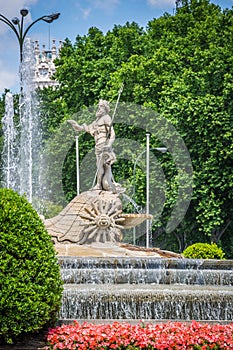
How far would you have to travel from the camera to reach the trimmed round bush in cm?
776

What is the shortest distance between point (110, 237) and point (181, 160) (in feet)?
41.1

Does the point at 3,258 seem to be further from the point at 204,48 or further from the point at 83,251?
the point at 204,48

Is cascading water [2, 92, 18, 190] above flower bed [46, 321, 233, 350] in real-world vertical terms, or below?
above

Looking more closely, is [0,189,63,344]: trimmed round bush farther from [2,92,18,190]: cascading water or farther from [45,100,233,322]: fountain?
[2,92,18,190]: cascading water

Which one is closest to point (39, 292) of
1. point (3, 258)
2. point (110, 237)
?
point (3, 258)

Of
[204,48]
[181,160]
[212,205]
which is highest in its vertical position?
[204,48]

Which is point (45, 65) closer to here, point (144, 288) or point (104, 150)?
point (104, 150)

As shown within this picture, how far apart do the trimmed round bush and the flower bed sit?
31 centimetres

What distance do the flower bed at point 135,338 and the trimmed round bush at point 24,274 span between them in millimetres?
310

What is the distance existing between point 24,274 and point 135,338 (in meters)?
1.47

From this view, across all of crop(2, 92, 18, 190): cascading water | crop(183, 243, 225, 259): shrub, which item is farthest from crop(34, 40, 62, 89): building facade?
crop(183, 243, 225, 259): shrub

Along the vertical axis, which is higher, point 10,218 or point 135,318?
point 10,218

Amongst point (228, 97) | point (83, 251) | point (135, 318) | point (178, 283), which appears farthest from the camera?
point (228, 97)

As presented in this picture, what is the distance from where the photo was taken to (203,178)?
3081 cm
